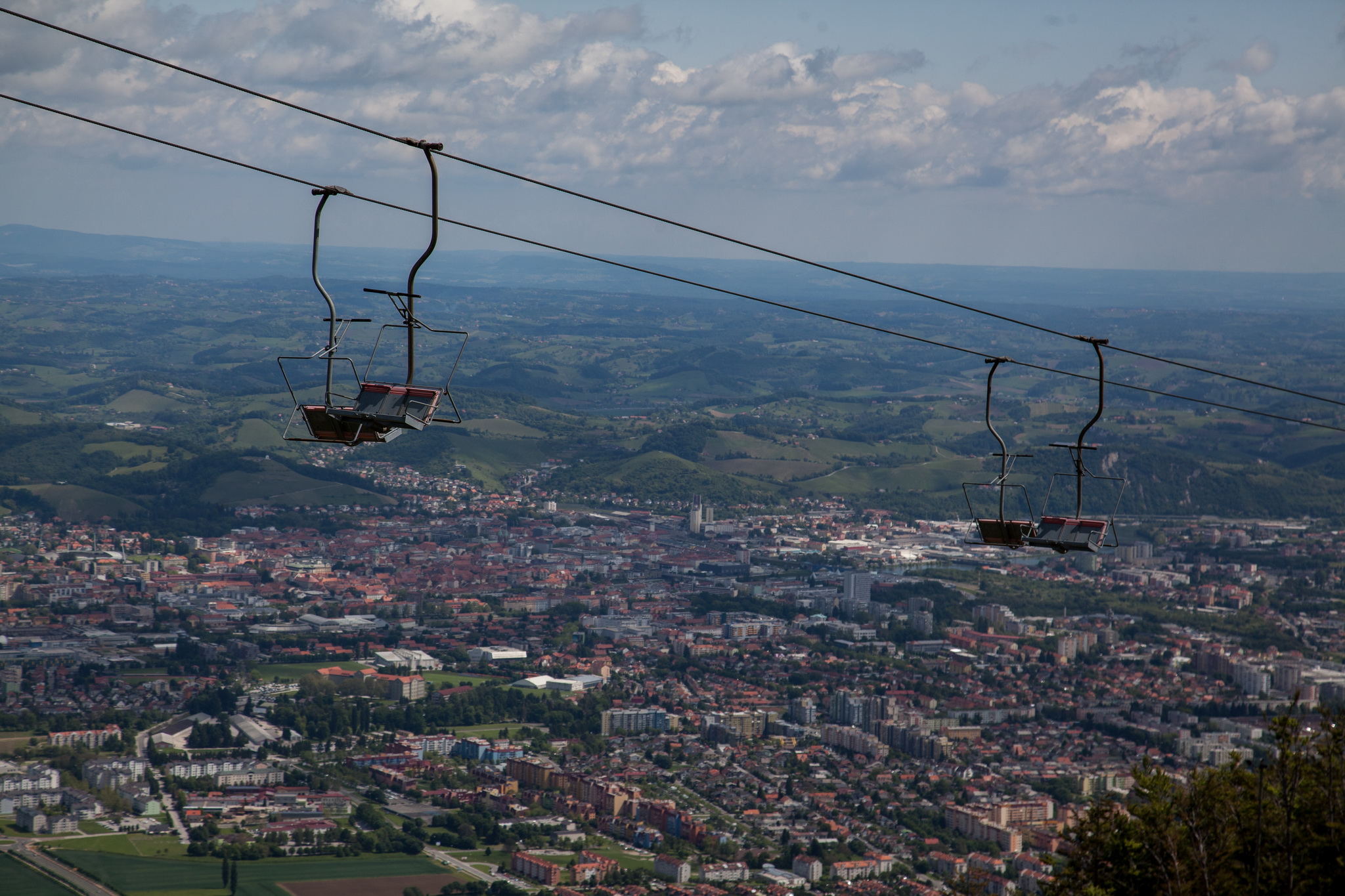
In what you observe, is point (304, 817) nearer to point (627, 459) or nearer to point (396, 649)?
point (396, 649)

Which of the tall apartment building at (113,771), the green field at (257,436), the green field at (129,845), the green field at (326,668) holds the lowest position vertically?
the green field at (326,668)

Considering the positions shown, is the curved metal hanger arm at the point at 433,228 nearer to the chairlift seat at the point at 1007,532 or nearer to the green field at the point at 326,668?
the chairlift seat at the point at 1007,532

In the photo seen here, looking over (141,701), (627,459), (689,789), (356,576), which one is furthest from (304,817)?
(627,459)

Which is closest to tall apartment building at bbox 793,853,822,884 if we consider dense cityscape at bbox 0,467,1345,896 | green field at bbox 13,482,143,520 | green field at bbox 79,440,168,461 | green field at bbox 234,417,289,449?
dense cityscape at bbox 0,467,1345,896

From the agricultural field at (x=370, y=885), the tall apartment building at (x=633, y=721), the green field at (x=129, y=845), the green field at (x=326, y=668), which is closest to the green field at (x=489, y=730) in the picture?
the tall apartment building at (x=633, y=721)

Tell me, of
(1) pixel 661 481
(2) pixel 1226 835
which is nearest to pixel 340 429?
(2) pixel 1226 835

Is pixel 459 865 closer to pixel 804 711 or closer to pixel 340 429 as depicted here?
pixel 804 711
